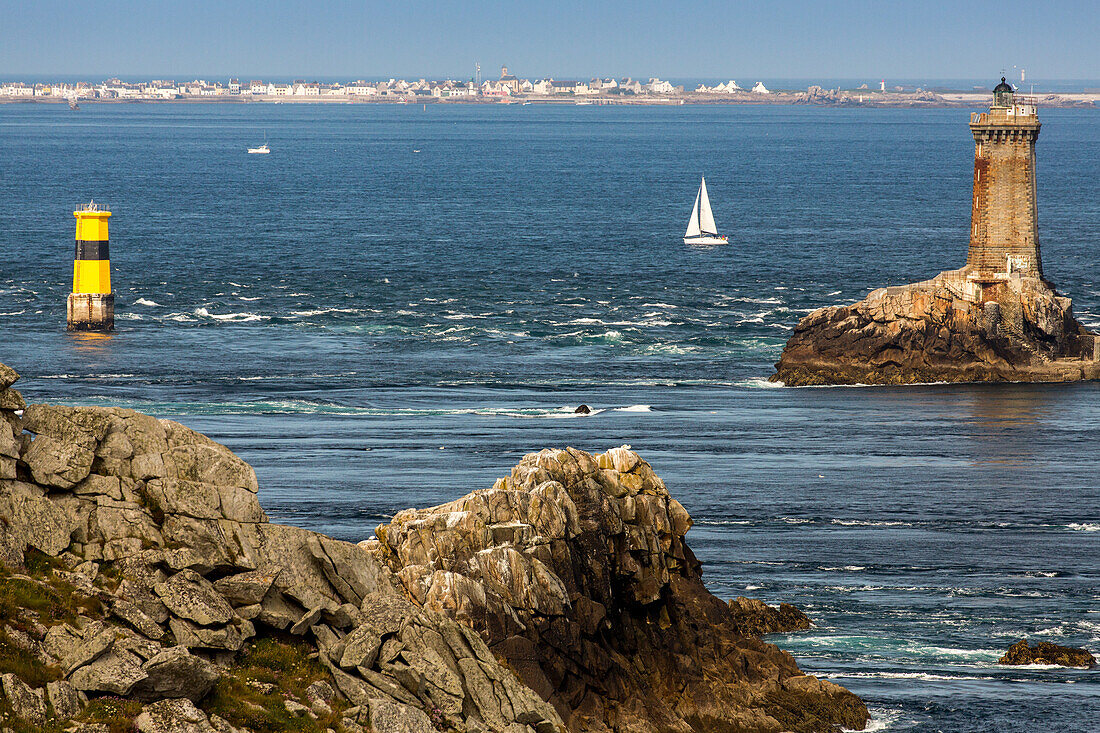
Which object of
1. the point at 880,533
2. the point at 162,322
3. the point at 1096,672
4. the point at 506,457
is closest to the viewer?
the point at 1096,672

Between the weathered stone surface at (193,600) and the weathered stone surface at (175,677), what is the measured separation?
1478mm

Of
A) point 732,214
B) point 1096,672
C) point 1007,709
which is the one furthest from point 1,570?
point 732,214

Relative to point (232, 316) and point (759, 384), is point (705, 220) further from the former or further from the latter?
point (759, 384)

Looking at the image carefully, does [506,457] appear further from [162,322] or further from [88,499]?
[162,322]

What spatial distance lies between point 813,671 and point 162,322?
76819 mm

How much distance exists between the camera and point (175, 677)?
21250 mm

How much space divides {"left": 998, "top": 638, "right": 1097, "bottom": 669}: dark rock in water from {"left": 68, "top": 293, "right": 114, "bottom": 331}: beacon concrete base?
7462 cm

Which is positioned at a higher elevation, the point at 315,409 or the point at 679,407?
the point at 679,407

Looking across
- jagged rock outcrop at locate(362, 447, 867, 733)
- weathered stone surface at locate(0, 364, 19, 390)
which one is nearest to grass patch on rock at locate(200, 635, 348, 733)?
jagged rock outcrop at locate(362, 447, 867, 733)

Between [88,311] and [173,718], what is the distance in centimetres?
8155

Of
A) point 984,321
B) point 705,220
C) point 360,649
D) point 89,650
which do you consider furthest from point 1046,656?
point 705,220

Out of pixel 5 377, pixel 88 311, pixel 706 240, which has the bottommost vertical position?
pixel 88 311

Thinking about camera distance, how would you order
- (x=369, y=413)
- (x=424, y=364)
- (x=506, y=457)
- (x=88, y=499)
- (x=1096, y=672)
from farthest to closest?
(x=424, y=364), (x=369, y=413), (x=506, y=457), (x=1096, y=672), (x=88, y=499)

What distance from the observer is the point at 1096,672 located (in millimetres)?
38812
